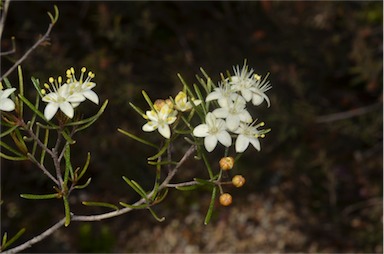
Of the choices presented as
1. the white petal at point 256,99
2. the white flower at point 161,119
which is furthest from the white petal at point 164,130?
the white petal at point 256,99

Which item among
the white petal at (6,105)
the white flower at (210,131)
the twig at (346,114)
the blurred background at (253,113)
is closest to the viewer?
the white petal at (6,105)

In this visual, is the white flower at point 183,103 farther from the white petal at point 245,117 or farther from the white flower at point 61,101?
the white flower at point 61,101

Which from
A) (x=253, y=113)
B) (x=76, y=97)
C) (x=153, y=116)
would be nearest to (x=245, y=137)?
(x=153, y=116)

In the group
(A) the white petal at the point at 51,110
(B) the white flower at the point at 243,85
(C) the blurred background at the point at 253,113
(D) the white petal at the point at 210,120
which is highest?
(C) the blurred background at the point at 253,113

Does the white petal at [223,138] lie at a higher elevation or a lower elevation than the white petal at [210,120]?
lower

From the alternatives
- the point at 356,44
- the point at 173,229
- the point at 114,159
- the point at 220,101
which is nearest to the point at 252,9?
the point at 356,44

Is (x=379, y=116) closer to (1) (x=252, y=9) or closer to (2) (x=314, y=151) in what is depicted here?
(2) (x=314, y=151)

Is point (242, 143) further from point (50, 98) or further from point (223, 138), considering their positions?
point (50, 98)

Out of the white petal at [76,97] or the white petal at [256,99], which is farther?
the white petal at [256,99]
